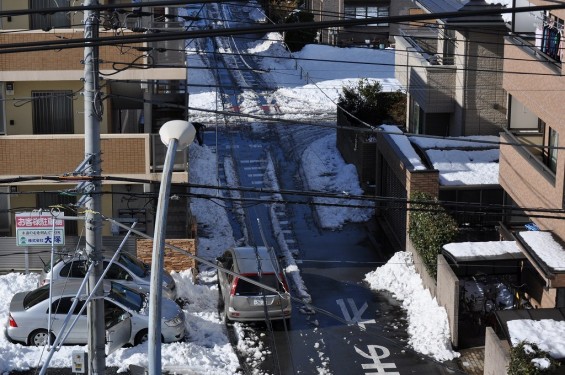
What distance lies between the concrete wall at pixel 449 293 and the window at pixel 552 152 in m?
3.01

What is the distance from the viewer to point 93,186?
1280 centimetres

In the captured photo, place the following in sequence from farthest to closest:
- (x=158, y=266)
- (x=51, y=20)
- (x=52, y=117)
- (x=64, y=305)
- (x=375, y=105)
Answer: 1. (x=375, y=105)
2. (x=52, y=117)
3. (x=51, y=20)
4. (x=64, y=305)
5. (x=158, y=266)

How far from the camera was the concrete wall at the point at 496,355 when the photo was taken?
17.7m

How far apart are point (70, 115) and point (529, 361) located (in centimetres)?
1427

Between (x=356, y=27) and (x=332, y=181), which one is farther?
(x=356, y=27)

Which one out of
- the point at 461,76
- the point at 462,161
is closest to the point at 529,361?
the point at 462,161

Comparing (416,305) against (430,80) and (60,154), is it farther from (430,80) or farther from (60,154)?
(430,80)

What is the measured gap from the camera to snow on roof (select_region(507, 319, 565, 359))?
17203 mm

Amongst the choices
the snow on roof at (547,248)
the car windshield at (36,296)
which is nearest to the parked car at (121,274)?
the car windshield at (36,296)

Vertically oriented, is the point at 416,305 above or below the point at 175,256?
below

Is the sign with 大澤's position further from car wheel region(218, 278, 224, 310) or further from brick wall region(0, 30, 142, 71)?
car wheel region(218, 278, 224, 310)

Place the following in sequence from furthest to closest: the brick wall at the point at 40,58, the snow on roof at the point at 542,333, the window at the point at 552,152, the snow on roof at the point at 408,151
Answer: the snow on roof at the point at 408,151 < the brick wall at the point at 40,58 < the window at the point at 552,152 < the snow on roof at the point at 542,333

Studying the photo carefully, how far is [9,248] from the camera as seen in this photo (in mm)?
25484

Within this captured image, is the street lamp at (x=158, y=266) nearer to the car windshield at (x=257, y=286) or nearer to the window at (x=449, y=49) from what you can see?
the car windshield at (x=257, y=286)
